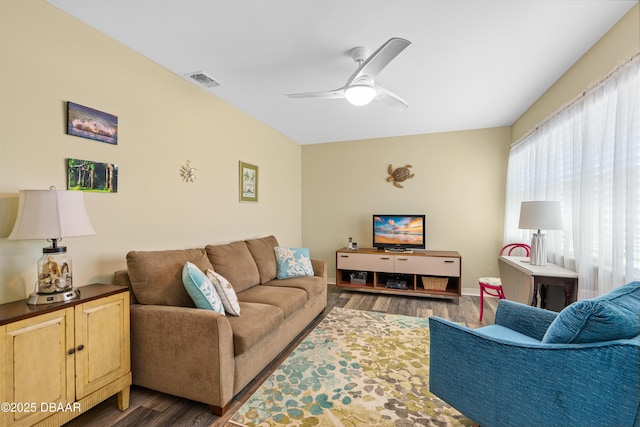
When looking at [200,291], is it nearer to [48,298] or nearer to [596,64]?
[48,298]

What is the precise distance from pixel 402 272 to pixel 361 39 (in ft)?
10.6

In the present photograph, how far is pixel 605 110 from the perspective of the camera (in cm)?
199

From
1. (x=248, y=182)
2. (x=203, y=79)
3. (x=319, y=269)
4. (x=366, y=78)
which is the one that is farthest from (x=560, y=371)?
(x=248, y=182)

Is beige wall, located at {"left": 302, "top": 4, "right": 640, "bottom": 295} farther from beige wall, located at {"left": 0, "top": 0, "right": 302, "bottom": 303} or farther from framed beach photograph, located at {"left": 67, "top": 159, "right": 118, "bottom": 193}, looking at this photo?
framed beach photograph, located at {"left": 67, "top": 159, "right": 118, "bottom": 193}

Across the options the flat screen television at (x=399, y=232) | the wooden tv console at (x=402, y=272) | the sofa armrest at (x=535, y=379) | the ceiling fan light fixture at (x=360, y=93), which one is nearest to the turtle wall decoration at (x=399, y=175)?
the flat screen television at (x=399, y=232)

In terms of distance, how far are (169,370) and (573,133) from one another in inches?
146

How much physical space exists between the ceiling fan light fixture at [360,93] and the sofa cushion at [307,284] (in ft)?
6.46

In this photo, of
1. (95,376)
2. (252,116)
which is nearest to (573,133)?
(252,116)

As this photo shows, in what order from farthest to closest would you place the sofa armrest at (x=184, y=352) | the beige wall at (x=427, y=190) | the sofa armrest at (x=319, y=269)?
1. the beige wall at (x=427, y=190)
2. the sofa armrest at (x=319, y=269)
3. the sofa armrest at (x=184, y=352)

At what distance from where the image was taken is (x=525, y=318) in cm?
181

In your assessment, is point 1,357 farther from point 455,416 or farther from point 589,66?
point 589,66

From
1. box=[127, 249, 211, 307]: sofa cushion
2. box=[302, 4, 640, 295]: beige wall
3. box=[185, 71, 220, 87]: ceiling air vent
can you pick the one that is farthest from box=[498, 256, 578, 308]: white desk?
box=[185, 71, 220, 87]: ceiling air vent

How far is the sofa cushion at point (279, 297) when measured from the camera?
251 centimetres

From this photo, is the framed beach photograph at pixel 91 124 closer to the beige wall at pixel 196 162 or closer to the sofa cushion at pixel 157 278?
the beige wall at pixel 196 162
